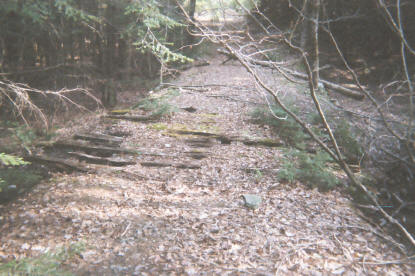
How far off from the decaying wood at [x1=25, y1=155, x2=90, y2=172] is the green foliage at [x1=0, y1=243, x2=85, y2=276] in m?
2.70

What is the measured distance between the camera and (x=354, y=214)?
16.4ft

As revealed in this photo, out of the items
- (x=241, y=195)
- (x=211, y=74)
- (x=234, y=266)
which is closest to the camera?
(x=234, y=266)

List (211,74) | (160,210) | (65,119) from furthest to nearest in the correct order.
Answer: (211,74), (65,119), (160,210)

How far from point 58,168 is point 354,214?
21.1 ft

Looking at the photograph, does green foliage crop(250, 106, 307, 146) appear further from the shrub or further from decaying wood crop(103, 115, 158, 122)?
decaying wood crop(103, 115, 158, 122)

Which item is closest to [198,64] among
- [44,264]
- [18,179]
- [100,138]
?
[100,138]

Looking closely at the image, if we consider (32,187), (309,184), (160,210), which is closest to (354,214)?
(309,184)

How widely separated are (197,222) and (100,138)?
421cm

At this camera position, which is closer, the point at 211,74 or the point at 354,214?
the point at 354,214

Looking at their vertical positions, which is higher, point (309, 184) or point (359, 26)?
point (359, 26)

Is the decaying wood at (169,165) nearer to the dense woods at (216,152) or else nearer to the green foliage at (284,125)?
the dense woods at (216,152)

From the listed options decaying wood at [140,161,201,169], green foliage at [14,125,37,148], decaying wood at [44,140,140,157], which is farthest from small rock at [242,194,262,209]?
green foliage at [14,125,37,148]

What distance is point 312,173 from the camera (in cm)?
566

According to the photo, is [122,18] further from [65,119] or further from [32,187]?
[32,187]
